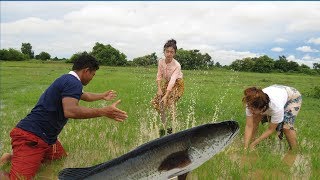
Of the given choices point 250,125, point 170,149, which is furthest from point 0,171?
point 250,125

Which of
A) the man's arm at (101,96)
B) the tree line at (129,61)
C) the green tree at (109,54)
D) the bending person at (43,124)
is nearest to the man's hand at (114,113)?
the bending person at (43,124)

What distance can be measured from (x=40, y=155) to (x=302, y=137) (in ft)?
13.6

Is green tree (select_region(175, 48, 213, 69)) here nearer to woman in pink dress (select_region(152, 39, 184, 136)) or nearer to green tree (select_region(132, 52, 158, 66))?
green tree (select_region(132, 52, 158, 66))

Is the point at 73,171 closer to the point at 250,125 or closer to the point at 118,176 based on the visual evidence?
the point at 118,176

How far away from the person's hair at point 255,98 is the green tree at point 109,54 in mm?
53603

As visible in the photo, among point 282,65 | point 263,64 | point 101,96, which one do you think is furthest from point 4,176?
point 282,65

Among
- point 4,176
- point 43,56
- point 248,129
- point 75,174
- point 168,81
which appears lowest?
point 4,176

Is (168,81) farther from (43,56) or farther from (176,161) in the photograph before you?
(43,56)

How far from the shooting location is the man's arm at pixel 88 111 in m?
3.28

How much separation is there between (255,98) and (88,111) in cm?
222

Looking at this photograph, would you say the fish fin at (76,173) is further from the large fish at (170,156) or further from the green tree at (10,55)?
the green tree at (10,55)

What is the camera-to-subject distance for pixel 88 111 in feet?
11.7

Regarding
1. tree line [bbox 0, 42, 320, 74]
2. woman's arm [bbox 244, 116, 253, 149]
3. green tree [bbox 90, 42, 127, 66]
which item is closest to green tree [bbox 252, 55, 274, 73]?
tree line [bbox 0, 42, 320, 74]

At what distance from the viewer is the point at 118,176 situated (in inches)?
96.2
